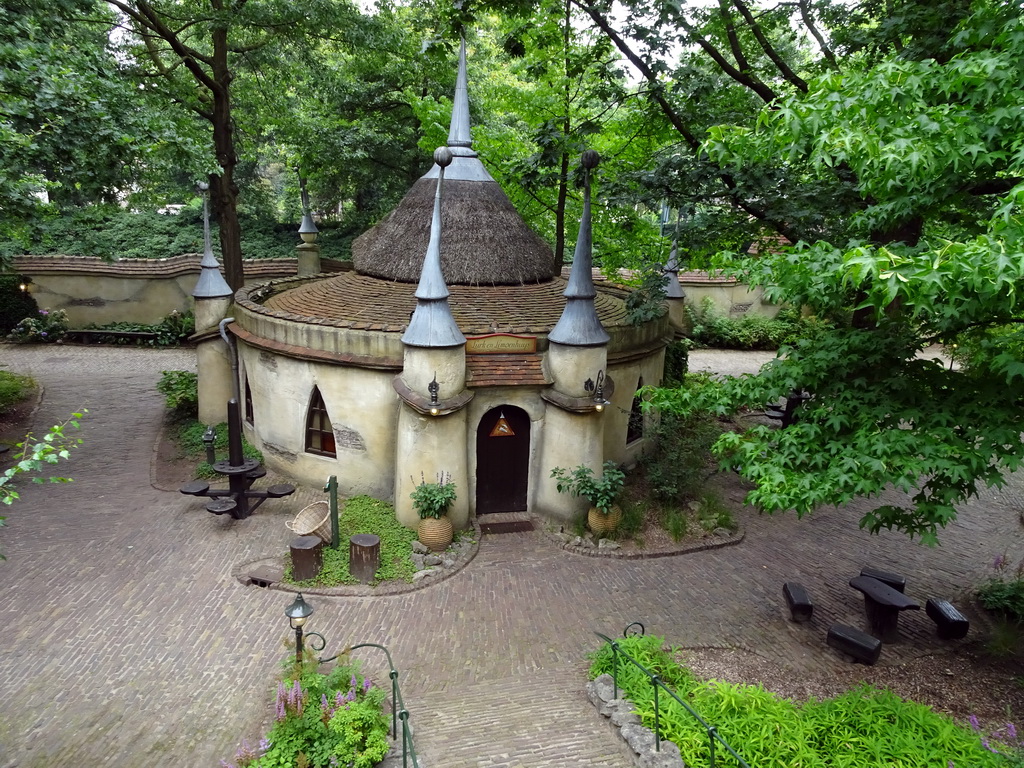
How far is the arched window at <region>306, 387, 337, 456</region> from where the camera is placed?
14219 millimetres

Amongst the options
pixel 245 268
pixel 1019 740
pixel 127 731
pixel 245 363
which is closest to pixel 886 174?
pixel 1019 740

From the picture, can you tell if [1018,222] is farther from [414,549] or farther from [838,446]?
[414,549]

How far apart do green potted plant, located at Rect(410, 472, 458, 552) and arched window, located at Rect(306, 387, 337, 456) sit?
2.98 meters

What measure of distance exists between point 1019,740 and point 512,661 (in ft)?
20.4

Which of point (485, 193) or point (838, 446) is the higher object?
point (485, 193)

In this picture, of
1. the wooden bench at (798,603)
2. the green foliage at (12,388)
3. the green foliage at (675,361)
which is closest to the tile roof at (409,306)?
the green foliage at (675,361)

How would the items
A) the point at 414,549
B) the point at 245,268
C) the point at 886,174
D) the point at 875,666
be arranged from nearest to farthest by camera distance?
the point at 886,174 < the point at 875,666 < the point at 414,549 < the point at 245,268

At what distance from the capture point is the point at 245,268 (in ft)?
93.9

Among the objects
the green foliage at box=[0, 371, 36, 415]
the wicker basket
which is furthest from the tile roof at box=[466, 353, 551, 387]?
the green foliage at box=[0, 371, 36, 415]

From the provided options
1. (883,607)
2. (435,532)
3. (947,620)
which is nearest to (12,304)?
(435,532)

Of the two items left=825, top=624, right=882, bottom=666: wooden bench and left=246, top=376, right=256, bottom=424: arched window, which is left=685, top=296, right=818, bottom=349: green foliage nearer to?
left=246, top=376, right=256, bottom=424: arched window

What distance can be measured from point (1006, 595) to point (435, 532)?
9.55 metres

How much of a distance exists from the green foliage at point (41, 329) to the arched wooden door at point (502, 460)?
21.2 meters

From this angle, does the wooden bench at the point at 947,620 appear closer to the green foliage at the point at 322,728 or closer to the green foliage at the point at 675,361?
the green foliage at the point at 322,728
